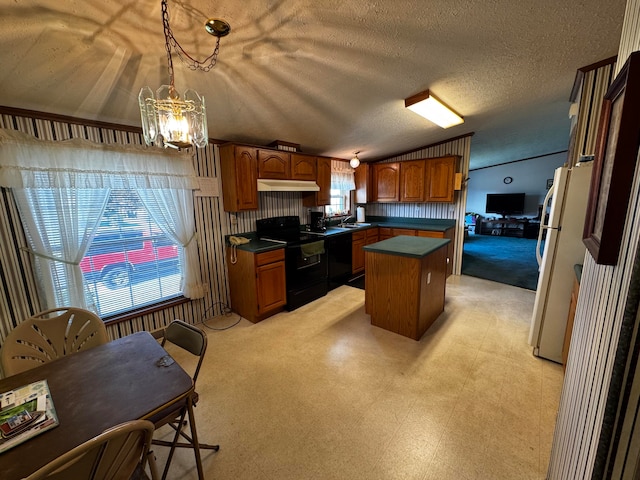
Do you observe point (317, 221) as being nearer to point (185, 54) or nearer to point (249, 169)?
point (249, 169)

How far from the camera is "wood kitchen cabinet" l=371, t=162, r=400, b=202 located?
16.1 feet

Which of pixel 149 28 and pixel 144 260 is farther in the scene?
pixel 144 260

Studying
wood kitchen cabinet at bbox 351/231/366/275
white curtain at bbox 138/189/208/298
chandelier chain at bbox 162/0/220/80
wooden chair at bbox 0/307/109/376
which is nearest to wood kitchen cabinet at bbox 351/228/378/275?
wood kitchen cabinet at bbox 351/231/366/275

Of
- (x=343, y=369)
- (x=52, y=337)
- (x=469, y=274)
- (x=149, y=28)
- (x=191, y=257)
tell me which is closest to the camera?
(x=149, y=28)

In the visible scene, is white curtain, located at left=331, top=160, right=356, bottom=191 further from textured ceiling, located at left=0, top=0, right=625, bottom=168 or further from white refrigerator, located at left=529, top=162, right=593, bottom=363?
white refrigerator, located at left=529, top=162, right=593, bottom=363

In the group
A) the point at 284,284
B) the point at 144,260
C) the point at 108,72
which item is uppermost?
the point at 108,72

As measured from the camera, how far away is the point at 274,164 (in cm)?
329

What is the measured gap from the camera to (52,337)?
1.48m

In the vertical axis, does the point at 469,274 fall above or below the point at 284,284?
below

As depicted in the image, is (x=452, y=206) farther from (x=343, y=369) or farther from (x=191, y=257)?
(x=191, y=257)

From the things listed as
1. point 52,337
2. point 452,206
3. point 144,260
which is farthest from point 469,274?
point 52,337

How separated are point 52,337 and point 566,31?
3.91 m

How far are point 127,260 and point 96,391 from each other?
1.83 meters

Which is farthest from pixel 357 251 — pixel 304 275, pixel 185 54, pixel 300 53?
pixel 185 54
